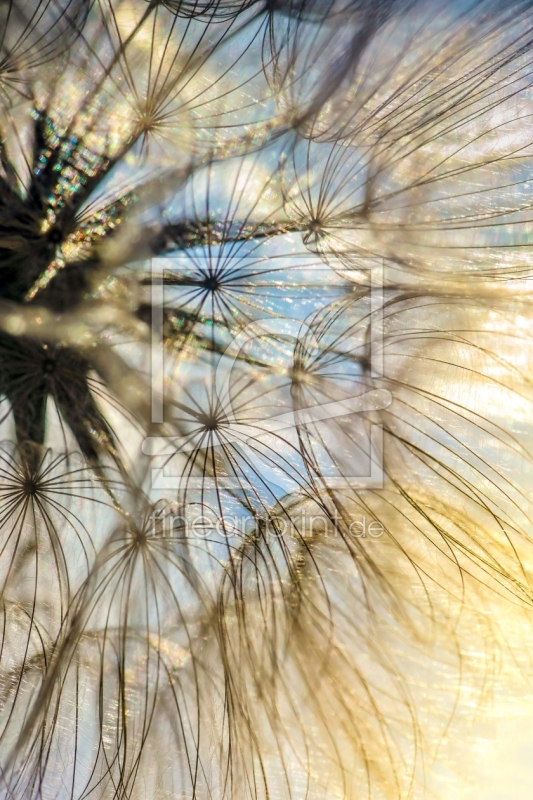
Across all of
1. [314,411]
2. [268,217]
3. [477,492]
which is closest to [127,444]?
[314,411]

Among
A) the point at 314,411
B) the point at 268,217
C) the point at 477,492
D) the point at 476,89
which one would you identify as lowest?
the point at 477,492

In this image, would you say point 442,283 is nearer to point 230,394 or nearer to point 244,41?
point 230,394

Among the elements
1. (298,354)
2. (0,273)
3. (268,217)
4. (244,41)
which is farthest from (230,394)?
(244,41)

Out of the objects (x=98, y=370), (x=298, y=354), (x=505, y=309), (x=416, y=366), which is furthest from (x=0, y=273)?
(x=505, y=309)

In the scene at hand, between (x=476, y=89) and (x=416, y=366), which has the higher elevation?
(x=476, y=89)

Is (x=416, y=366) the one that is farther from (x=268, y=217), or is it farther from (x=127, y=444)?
(x=127, y=444)

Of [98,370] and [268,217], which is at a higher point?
[268,217]

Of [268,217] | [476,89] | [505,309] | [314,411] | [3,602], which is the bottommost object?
[3,602]
